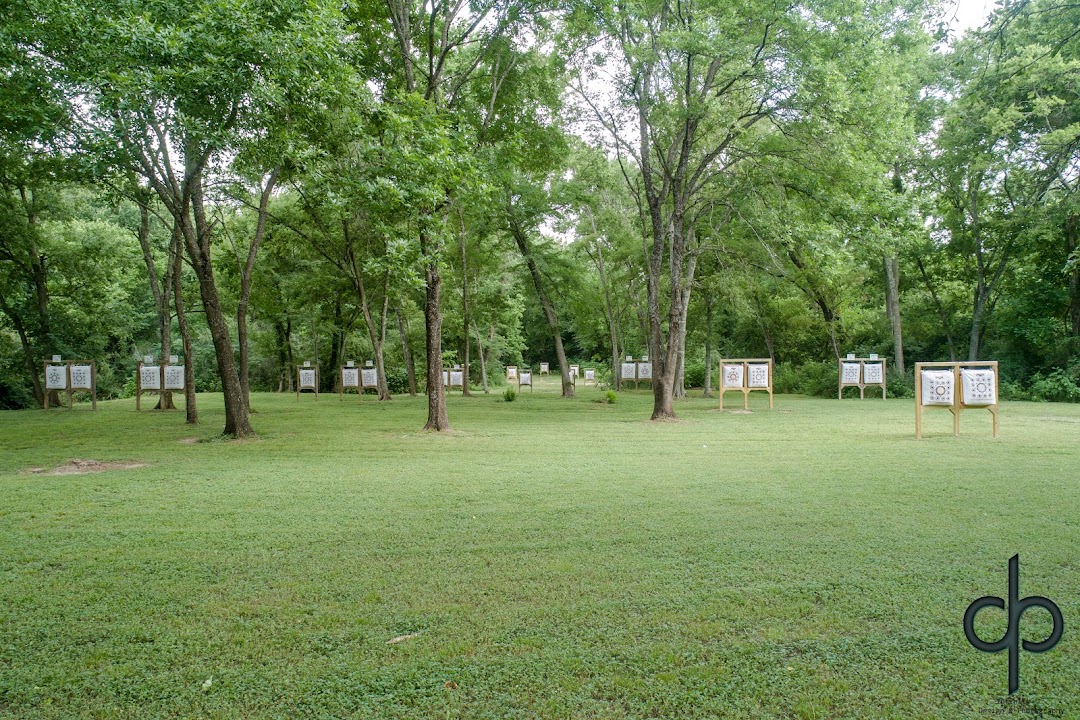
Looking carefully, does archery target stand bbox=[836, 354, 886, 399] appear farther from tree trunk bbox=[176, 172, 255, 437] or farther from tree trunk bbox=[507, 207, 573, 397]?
tree trunk bbox=[176, 172, 255, 437]

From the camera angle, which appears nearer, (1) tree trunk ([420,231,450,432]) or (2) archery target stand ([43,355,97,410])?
(1) tree trunk ([420,231,450,432])

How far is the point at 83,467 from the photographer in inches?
285

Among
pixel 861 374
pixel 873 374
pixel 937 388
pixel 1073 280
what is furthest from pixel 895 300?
pixel 937 388

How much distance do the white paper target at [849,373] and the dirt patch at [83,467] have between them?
17.4 metres

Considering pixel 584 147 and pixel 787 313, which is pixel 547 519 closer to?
pixel 584 147

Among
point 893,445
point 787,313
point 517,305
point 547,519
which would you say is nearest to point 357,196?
point 547,519

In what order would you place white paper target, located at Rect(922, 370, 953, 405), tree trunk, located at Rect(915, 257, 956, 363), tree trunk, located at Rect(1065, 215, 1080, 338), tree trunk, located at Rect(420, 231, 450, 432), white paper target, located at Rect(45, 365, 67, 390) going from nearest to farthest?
white paper target, located at Rect(922, 370, 953, 405) < tree trunk, located at Rect(420, 231, 450, 432) < white paper target, located at Rect(45, 365, 67, 390) < tree trunk, located at Rect(1065, 215, 1080, 338) < tree trunk, located at Rect(915, 257, 956, 363)

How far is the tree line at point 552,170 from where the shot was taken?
25.3 feet

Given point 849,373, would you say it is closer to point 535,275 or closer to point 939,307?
point 939,307

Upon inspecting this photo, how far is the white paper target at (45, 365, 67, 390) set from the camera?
16028 mm

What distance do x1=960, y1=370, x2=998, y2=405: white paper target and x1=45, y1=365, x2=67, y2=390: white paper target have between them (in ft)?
60.3

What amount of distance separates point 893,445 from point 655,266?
6029 millimetres

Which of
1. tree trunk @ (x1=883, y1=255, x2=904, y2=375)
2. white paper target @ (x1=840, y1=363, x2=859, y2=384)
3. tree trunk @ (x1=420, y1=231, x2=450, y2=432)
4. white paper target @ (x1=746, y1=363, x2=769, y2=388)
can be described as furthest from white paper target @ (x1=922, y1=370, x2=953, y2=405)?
tree trunk @ (x1=883, y1=255, x2=904, y2=375)

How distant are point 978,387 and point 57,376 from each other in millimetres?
18744
